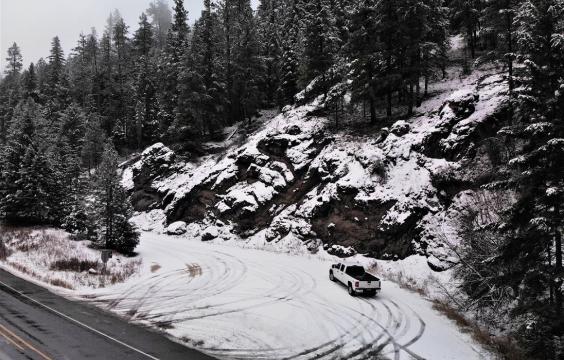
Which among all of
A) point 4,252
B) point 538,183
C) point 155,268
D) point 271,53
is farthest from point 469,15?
point 4,252

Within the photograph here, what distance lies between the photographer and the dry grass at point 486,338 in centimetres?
1383

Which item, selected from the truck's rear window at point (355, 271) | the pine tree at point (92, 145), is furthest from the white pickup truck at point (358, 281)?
the pine tree at point (92, 145)

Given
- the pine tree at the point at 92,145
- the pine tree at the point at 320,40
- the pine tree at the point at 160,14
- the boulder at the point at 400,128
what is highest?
the pine tree at the point at 160,14

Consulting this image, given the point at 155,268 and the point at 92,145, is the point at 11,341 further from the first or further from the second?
the point at 92,145

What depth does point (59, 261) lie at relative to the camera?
26.8m

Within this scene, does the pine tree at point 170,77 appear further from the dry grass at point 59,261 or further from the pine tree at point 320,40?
the dry grass at point 59,261

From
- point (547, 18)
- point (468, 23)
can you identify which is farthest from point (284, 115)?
point (547, 18)

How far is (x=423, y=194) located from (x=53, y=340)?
23709mm

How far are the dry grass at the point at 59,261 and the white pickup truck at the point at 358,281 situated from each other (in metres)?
14.4

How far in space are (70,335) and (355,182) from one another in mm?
22940

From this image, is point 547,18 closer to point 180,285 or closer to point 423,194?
point 423,194

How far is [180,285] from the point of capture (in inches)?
913

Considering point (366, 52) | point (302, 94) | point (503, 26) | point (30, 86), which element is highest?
point (30, 86)

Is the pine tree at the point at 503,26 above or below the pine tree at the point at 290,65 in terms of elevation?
below
